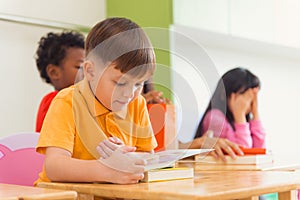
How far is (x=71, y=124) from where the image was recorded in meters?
1.12

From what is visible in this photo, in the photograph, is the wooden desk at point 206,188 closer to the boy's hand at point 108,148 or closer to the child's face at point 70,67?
the boy's hand at point 108,148

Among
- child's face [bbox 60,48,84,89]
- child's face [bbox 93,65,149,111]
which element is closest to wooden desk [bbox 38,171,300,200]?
child's face [bbox 93,65,149,111]

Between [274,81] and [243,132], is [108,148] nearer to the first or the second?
[243,132]

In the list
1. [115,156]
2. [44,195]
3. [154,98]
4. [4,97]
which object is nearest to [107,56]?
[115,156]

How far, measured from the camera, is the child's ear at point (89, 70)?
1.14m

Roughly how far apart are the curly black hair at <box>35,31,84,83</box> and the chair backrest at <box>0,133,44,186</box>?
31.4 inches

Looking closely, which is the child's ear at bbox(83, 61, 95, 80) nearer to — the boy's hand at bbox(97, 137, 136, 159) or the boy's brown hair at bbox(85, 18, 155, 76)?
the boy's brown hair at bbox(85, 18, 155, 76)

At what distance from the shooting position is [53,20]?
245 centimetres

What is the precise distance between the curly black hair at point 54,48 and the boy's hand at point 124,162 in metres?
1.16

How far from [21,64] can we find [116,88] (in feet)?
4.53

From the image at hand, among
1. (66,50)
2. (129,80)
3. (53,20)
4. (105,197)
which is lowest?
(105,197)

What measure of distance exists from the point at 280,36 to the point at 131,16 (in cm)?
73

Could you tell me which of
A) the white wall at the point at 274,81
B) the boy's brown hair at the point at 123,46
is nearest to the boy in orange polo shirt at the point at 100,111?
the boy's brown hair at the point at 123,46

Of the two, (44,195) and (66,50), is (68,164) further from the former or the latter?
(66,50)
